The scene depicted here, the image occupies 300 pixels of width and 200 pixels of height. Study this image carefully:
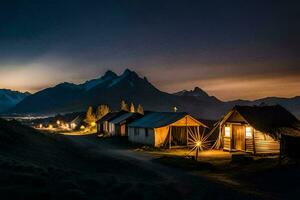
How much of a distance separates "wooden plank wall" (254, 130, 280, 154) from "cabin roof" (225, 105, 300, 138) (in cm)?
79

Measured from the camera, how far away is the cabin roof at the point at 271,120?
39931 millimetres

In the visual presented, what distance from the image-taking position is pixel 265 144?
40.3 meters

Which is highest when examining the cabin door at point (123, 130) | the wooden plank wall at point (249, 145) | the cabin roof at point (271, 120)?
the cabin roof at point (271, 120)

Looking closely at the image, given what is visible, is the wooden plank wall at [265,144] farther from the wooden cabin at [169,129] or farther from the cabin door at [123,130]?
the cabin door at [123,130]

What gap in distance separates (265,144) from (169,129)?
14391mm

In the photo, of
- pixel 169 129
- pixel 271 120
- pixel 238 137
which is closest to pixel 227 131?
pixel 238 137

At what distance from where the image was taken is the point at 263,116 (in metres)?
41.8

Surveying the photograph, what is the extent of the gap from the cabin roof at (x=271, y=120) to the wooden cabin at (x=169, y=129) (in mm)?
10501

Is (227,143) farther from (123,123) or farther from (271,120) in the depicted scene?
(123,123)

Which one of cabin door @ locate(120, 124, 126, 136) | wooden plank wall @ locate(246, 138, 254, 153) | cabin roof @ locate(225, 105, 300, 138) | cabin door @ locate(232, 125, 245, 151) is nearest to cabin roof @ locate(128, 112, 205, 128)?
cabin door @ locate(232, 125, 245, 151)

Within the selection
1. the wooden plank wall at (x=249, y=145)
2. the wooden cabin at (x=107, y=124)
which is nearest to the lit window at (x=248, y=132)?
the wooden plank wall at (x=249, y=145)

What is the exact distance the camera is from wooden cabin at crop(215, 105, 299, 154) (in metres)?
40.0

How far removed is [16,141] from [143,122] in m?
23.0

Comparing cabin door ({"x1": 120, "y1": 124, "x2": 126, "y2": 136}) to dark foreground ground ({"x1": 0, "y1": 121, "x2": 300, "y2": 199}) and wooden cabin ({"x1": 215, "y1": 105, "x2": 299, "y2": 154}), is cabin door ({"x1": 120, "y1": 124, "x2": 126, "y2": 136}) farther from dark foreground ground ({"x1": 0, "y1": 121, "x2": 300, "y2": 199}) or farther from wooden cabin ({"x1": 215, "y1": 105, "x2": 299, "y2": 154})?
dark foreground ground ({"x1": 0, "y1": 121, "x2": 300, "y2": 199})
